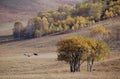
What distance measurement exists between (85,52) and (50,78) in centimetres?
2764

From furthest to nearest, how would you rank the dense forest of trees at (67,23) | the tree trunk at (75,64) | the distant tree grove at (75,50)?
the dense forest of trees at (67,23) → the tree trunk at (75,64) → the distant tree grove at (75,50)

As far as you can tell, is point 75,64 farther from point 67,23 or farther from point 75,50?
point 67,23

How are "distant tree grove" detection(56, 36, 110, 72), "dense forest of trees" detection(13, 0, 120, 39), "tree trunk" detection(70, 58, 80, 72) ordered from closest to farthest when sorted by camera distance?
"distant tree grove" detection(56, 36, 110, 72) < "tree trunk" detection(70, 58, 80, 72) < "dense forest of trees" detection(13, 0, 120, 39)

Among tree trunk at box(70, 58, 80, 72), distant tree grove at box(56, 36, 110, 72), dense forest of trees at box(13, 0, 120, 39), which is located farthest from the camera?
dense forest of trees at box(13, 0, 120, 39)

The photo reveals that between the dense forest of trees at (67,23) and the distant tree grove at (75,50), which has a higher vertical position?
the distant tree grove at (75,50)

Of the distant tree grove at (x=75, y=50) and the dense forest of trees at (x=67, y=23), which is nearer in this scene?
the distant tree grove at (x=75, y=50)

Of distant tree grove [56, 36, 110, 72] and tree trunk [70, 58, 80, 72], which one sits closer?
distant tree grove [56, 36, 110, 72]

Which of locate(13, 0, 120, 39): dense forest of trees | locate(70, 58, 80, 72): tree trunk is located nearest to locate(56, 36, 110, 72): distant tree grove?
locate(70, 58, 80, 72): tree trunk

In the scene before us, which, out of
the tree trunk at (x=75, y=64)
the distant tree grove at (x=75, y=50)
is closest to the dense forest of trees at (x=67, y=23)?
the distant tree grove at (x=75, y=50)

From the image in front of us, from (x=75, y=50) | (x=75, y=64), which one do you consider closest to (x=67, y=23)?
(x=75, y=64)

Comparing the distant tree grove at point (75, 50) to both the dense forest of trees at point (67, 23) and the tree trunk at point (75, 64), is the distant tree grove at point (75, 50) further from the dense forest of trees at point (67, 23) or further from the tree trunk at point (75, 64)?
the dense forest of trees at point (67, 23)

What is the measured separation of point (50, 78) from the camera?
35750mm

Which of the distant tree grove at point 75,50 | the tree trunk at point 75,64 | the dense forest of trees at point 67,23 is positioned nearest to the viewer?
the distant tree grove at point 75,50

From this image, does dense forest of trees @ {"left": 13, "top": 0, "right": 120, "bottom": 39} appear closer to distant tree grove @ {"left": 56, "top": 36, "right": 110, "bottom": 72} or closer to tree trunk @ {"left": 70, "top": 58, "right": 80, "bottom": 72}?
distant tree grove @ {"left": 56, "top": 36, "right": 110, "bottom": 72}
